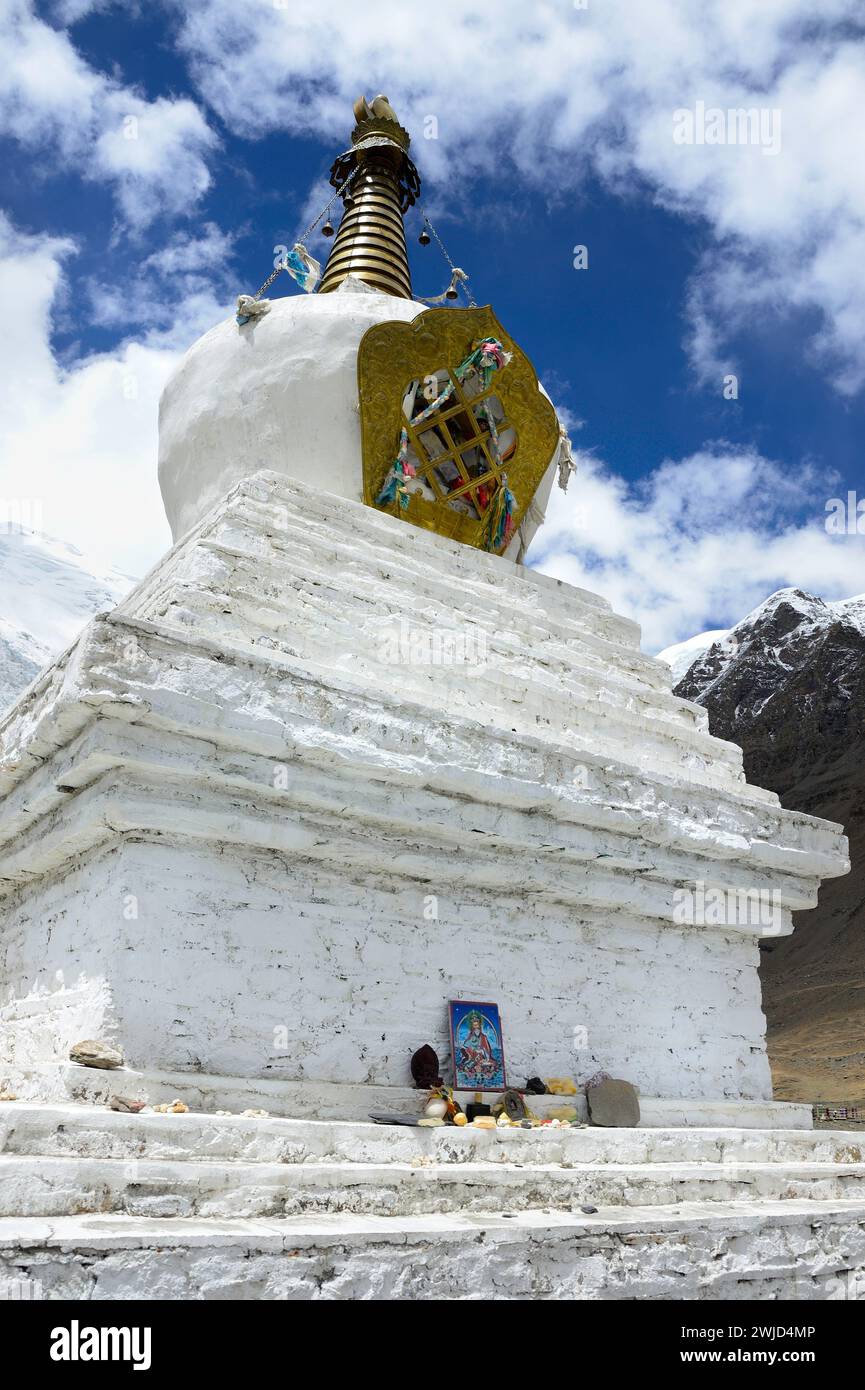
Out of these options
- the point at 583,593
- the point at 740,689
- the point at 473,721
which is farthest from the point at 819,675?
the point at 473,721

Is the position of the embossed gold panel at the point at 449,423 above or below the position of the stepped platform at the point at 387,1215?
above

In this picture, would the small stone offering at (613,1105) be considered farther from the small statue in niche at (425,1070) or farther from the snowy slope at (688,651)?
the snowy slope at (688,651)

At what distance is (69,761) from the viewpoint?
4371mm

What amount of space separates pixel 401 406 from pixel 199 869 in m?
4.44

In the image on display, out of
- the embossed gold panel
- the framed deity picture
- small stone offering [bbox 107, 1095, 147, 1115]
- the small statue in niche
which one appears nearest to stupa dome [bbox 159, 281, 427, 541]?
the embossed gold panel

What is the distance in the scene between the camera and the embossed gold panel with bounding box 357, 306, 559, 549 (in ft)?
24.9

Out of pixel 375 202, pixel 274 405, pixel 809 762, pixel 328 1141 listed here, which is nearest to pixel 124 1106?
pixel 328 1141

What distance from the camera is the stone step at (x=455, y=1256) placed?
266cm

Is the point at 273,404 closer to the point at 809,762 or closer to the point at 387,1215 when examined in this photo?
the point at 387,1215

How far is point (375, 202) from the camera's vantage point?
1055 centimetres

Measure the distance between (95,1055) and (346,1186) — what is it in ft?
3.56

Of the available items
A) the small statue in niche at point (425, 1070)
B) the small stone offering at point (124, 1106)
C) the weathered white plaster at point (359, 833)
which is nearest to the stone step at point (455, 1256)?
the small stone offering at point (124, 1106)

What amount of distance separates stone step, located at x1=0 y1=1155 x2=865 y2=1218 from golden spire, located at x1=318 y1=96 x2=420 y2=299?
26.6 feet

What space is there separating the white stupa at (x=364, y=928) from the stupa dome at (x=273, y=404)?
127 cm
